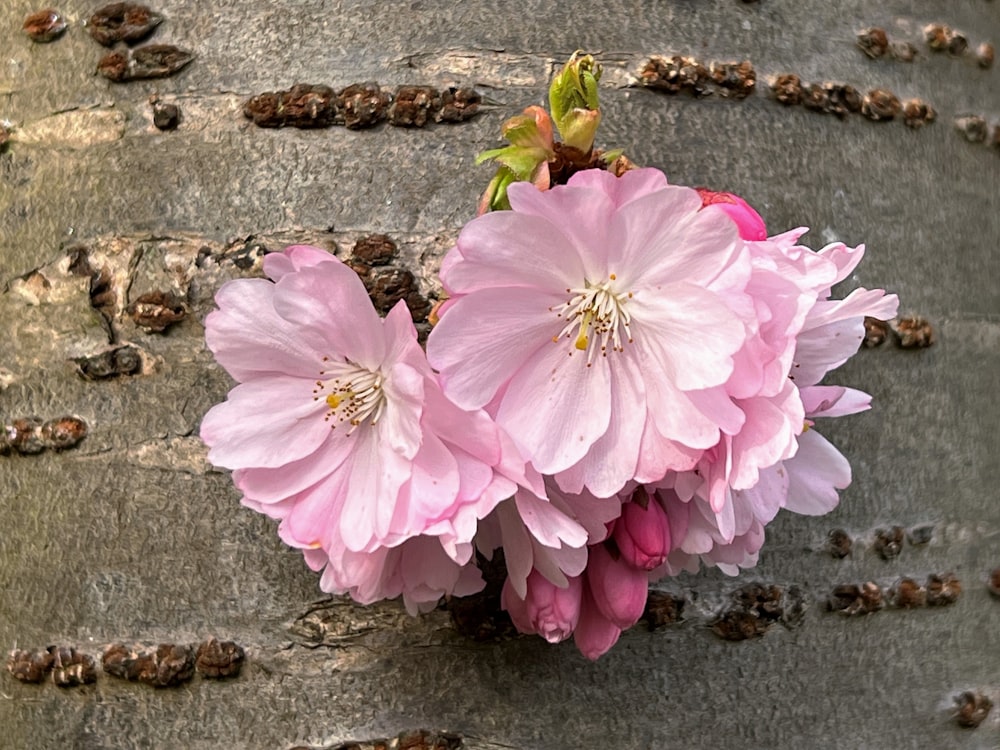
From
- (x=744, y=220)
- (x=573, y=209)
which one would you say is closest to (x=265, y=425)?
(x=573, y=209)

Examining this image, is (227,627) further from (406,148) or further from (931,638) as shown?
(931,638)

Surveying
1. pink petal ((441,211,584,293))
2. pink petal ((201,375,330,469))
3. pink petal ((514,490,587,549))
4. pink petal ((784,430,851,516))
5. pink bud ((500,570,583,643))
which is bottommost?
pink bud ((500,570,583,643))

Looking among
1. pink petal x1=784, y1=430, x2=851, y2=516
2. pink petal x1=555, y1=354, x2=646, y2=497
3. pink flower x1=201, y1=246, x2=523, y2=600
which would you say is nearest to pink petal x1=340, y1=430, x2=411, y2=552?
pink flower x1=201, y1=246, x2=523, y2=600

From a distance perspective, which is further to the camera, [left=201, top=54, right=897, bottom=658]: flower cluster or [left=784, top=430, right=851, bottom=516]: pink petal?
[left=784, top=430, right=851, bottom=516]: pink petal

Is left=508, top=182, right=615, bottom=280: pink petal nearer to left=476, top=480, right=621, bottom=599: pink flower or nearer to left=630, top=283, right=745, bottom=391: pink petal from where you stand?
left=630, top=283, right=745, bottom=391: pink petal

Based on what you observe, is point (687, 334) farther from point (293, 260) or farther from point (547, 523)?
point (293, 260)

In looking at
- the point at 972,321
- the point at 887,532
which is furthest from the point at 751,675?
the point at 972,321
